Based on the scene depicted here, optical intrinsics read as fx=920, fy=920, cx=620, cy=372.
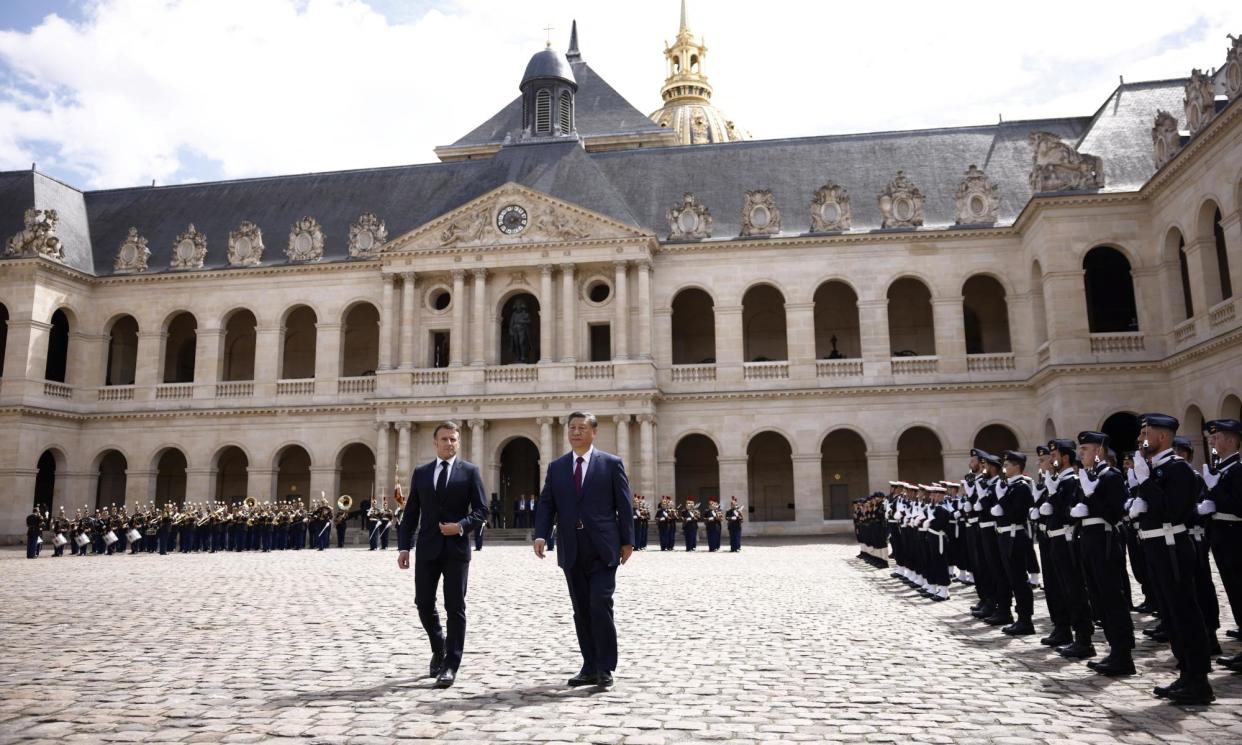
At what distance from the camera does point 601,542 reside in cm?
804

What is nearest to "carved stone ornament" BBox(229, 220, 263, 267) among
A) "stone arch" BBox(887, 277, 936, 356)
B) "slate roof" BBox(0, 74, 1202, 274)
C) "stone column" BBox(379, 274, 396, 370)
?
"slate roof" BBox(0, 74, 1202, 274)

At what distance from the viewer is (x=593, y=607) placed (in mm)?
7984

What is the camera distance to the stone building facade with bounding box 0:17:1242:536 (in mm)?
35562

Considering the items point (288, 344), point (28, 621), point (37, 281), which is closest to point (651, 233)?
point (288, 344)

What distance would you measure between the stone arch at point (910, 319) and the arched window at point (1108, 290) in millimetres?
6846

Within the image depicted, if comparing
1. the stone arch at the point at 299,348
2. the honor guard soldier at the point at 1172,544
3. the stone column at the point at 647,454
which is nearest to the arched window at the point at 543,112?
the stone arch at the point at 299,348

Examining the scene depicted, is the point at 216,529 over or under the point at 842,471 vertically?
under

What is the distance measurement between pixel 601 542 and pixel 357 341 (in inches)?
1540

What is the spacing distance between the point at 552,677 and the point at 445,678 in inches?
38.7

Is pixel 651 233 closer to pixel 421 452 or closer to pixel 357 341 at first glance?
pixel 421 452

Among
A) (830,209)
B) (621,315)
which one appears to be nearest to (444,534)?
(621,315)

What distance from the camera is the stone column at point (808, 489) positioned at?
3659 cm

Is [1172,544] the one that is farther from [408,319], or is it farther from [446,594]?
[408,319]

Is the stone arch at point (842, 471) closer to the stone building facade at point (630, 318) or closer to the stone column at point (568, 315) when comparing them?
the stone building facade at point (630, 318)
